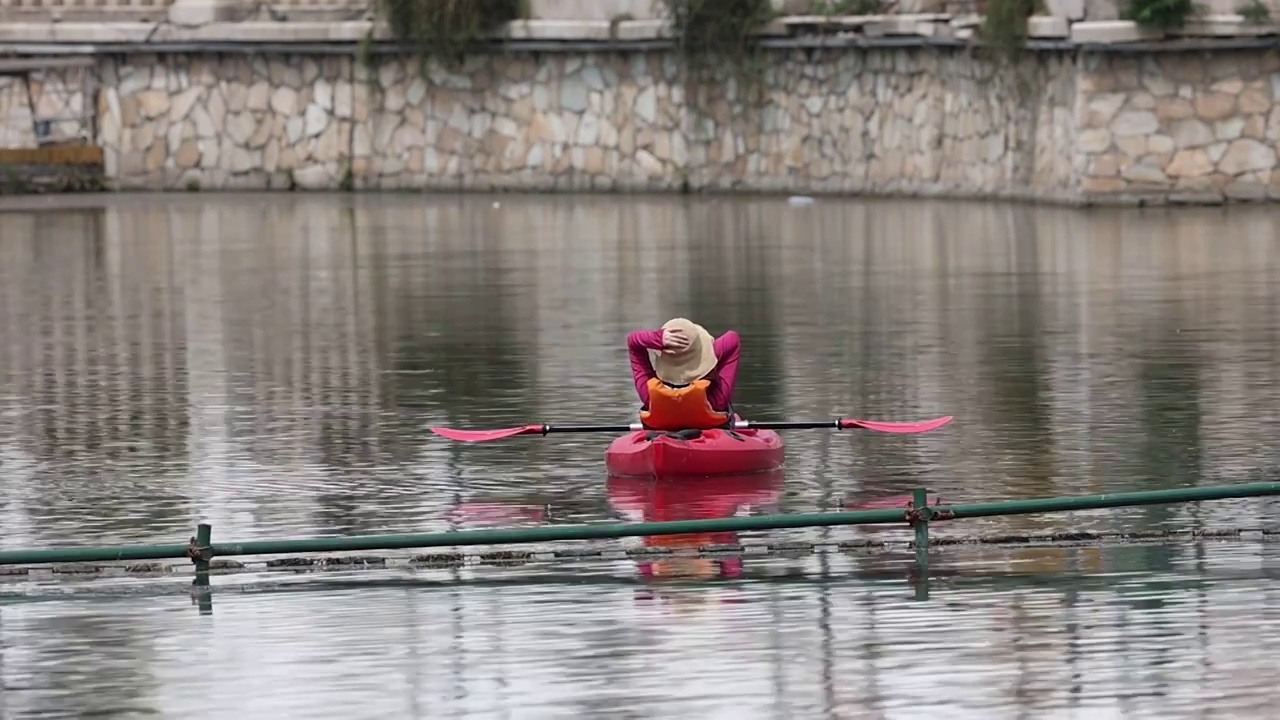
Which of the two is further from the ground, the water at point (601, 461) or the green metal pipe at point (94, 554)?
the green metal pipe at point (94, 554)

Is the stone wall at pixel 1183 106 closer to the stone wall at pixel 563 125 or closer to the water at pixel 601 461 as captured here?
the stone wall at pixel 563 125

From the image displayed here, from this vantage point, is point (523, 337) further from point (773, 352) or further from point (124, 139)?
point (124, 139)

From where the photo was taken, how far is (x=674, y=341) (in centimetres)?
1258

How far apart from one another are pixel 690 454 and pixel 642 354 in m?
0.56

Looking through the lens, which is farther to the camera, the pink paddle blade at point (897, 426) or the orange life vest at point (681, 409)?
the pink paddle blade at point (897, 426)

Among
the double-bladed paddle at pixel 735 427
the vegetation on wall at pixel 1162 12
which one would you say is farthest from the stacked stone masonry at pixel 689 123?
the double-bladed paddle at pixel 735 427

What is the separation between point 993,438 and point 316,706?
6.43 meters

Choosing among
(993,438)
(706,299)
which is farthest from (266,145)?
(993,438)

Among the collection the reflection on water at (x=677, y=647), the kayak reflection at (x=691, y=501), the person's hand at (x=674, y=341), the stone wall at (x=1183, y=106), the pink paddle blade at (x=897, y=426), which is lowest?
the kayak reflection at (x=691, y=501)

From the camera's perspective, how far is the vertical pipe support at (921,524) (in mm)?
9984

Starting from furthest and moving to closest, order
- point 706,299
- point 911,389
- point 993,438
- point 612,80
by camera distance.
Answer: point 612,80, point 706,299, point 911,389, point 993,438

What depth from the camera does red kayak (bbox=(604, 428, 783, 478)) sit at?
1257cm

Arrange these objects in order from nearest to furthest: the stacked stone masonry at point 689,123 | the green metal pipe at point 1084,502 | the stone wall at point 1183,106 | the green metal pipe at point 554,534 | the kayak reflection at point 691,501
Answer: the green metal pipe at point 554,534, the green metal pipe at point 1084,502, the kayak reflection at point 691,501, the stone wall at point 1183,106, the stacked stone masonry at point 689,123

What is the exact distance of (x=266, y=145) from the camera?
39531mm
